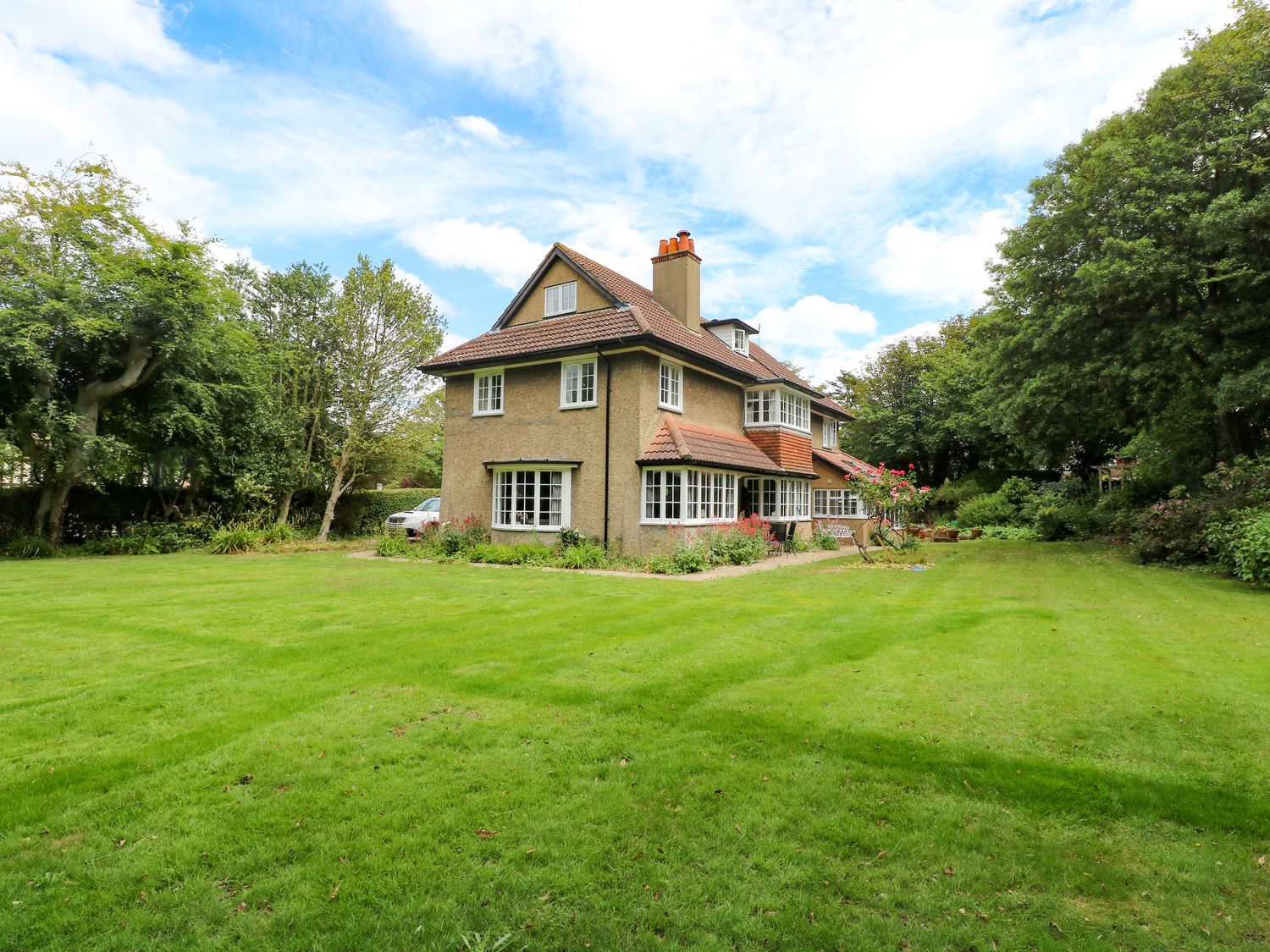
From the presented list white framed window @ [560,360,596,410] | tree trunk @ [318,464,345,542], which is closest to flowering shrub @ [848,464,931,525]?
white framed window @ [560,360,596,410]

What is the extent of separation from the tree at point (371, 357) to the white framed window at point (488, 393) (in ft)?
21.9

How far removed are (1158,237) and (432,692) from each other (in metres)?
20.3

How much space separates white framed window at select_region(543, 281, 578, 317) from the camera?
19750 millimetres

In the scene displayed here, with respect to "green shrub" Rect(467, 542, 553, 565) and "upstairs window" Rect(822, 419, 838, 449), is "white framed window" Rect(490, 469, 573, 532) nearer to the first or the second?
"green shrub" Rect(467, 542, 553, 565)

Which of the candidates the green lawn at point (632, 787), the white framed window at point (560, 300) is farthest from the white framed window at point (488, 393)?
the green lawn at point (632, 787)

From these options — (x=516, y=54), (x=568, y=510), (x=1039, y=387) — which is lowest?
(x=568, y=510)

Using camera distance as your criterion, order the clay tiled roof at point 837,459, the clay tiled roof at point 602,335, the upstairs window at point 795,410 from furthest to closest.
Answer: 1. the clay tiled roof at point 837,459
2. the upstairs window at point 795,410
3. the clay tiled roof at point 602,335

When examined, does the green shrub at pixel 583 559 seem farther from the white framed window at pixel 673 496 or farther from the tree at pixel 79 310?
the tree at pixel 79 310

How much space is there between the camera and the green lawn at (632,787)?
2781mm

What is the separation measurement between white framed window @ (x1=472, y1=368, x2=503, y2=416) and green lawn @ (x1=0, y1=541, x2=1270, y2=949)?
12427mm

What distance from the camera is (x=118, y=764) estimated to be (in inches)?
162

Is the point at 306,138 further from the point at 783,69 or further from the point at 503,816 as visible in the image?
the point at 503,816

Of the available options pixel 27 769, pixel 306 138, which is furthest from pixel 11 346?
pixel 27 769

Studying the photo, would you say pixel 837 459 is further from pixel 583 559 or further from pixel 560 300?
pixel 583 559
